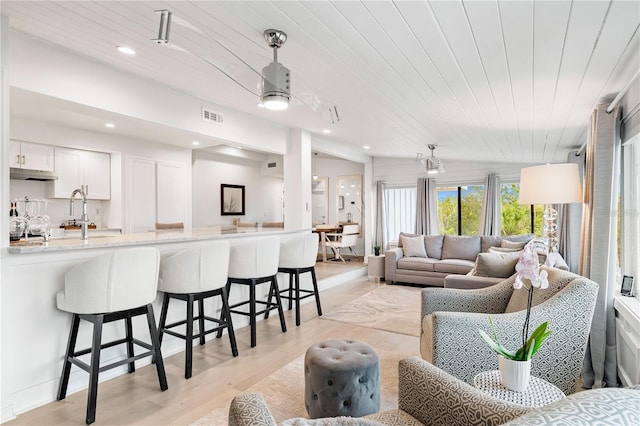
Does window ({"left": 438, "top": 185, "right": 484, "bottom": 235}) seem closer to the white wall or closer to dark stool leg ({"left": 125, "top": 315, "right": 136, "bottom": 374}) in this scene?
the white wall

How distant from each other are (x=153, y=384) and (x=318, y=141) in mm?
4252

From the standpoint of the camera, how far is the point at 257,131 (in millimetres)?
4578

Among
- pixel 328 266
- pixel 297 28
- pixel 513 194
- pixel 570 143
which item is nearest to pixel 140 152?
pixel 328 266

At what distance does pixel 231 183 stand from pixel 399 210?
406cm

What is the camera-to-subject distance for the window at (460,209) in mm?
7566

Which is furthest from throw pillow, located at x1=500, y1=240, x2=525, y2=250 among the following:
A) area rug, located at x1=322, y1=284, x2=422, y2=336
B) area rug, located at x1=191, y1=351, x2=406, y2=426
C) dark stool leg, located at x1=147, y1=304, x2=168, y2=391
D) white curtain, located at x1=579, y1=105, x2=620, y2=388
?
dark stool leg, located at x1=147, y1=304, x2=168, y2=391

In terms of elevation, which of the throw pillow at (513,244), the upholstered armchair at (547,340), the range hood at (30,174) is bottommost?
the upholstered armchair at (547,340)

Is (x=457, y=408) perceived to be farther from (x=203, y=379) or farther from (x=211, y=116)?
(x=211, y=116)

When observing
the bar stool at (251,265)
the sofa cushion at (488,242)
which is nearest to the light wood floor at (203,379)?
the bar stool at (251,265)

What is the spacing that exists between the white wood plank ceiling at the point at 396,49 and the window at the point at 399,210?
477 cm

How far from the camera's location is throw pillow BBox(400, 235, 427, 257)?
21.0 feet

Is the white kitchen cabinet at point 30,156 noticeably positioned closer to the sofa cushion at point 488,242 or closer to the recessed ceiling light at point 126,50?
the recessed ceiling light at point 126,50

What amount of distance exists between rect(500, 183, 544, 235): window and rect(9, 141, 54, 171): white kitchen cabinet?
26.4ft

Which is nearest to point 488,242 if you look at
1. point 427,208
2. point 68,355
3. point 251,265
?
point 427,208
